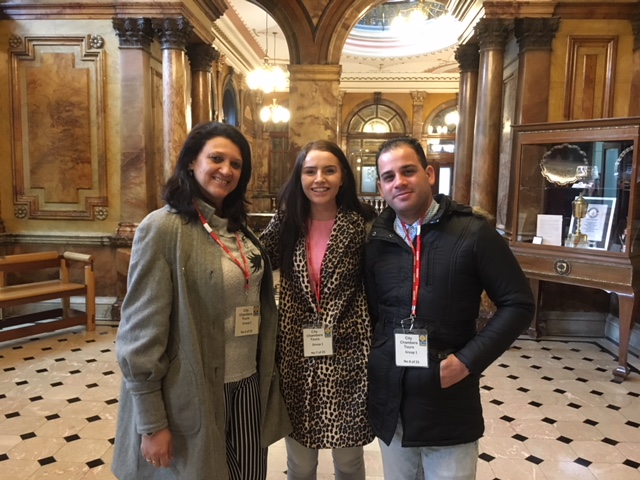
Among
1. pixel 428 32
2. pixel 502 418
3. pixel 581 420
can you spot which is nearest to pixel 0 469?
pixel 502 418

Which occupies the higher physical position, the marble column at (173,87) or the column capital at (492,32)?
the column capital at (492,32)

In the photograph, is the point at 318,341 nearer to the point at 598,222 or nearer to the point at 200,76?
the point at 598,222

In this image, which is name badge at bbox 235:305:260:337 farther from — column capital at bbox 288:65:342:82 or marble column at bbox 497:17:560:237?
column capital at bbox 288:65:342:82

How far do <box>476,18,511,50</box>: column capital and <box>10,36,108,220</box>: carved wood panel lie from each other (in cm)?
437

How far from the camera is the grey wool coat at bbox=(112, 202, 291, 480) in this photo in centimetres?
142

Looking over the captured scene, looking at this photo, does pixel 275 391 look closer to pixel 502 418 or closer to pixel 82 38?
pixel 502 418

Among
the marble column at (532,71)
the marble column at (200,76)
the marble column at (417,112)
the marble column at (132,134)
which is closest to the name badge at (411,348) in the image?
the marble column at (532,71)

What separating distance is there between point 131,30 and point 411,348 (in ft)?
17.6

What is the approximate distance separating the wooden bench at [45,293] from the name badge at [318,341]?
4204mm

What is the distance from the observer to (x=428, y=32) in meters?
13.5

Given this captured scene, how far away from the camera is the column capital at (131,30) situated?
17.8 ft

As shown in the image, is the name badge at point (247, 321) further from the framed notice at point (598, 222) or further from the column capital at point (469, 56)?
the column capital at point (469, 56)

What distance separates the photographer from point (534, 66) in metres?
5.22

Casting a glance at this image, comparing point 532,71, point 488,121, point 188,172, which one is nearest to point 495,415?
point 188,172
